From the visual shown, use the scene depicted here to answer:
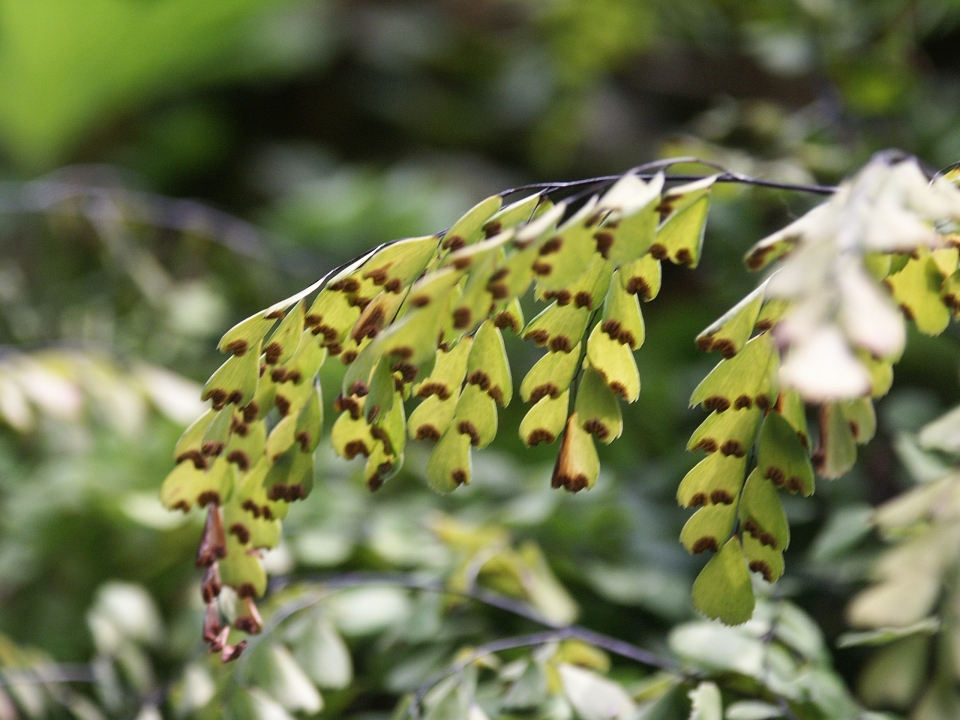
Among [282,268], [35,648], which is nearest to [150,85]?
[282,268]

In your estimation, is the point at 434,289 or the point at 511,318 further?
the point at 511,318

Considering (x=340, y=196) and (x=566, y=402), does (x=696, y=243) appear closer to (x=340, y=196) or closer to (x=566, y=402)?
(x=566, y=402)

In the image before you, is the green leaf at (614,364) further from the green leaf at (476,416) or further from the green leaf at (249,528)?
the green leaf at (249,528)

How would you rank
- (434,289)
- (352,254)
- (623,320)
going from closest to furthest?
1. (434,289)
2. (623,320)
3. (352,254)

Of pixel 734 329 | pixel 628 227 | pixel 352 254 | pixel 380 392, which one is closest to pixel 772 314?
pixel 734 329

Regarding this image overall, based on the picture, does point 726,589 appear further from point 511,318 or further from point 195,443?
point 195,443
